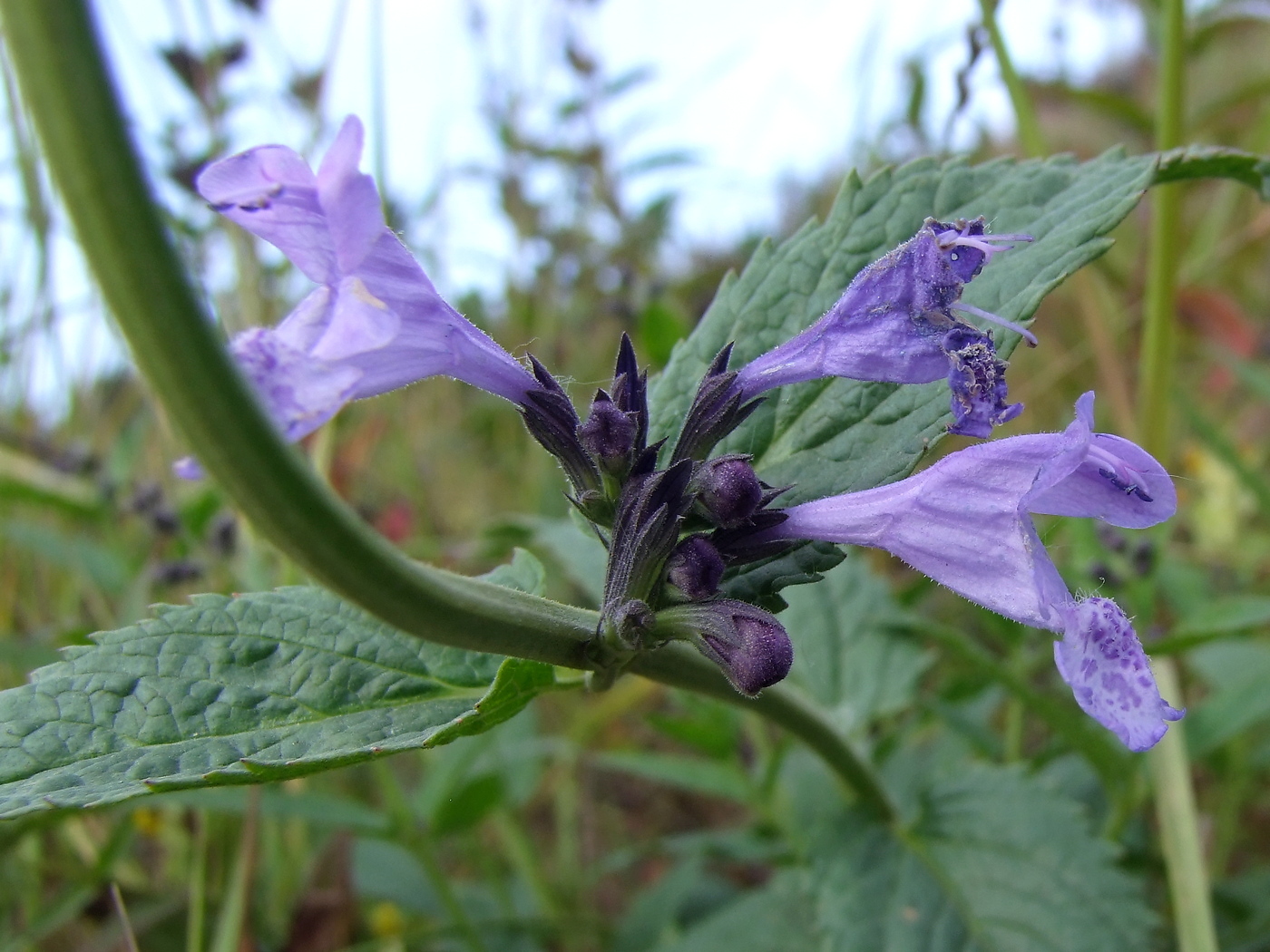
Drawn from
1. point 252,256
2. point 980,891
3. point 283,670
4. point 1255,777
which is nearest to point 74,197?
point 283,670

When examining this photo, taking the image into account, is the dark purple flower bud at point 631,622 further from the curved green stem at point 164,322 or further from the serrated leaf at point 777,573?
the curved green stem at point 164,322

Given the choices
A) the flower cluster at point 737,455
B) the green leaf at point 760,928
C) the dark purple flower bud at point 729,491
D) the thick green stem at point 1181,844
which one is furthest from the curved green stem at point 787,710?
the thick green stem at point 1181,844

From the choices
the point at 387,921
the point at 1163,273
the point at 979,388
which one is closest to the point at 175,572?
the point at 387,921

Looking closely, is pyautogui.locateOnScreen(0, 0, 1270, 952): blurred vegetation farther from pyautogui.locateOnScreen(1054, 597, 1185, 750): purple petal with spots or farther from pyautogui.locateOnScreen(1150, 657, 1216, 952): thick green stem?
pyautogui.locateOnScreen(1054, 597, 1185, 750): purple petal with spots

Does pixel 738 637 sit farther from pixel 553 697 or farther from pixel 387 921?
pixel 553 697

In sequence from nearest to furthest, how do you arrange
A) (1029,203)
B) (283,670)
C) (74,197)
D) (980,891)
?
(74,197), (283,670), (1029,203), (980,891)

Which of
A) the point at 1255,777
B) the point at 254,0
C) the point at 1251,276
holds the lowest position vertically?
the point at 1255,777

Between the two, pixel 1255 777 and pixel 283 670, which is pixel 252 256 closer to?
pixel 283 670

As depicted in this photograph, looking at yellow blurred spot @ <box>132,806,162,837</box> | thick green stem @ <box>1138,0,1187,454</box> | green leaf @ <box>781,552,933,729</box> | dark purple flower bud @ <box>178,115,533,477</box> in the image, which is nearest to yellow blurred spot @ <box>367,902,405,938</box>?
yellow blurred spot @ <box>132,806,162,837</box>
